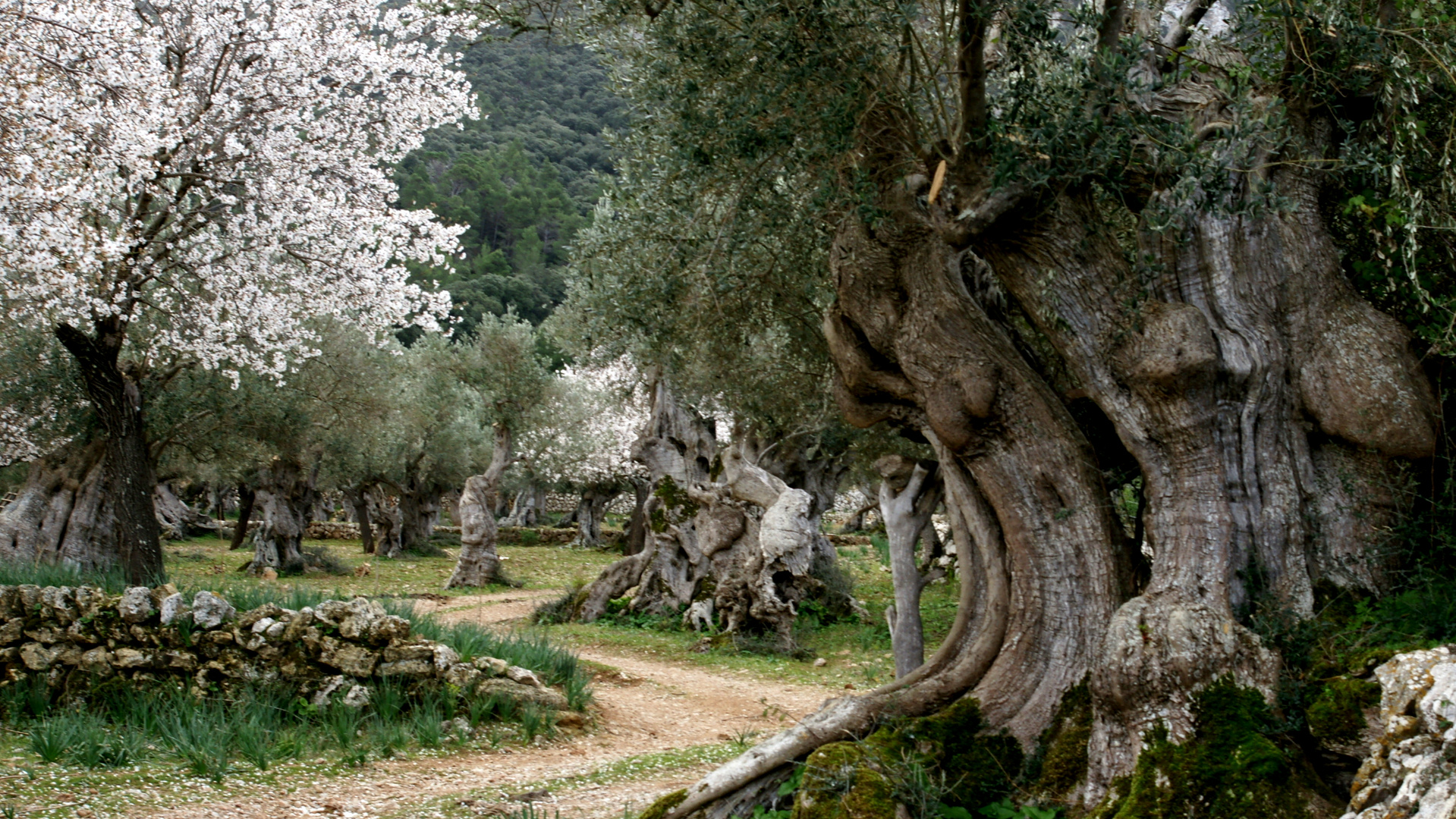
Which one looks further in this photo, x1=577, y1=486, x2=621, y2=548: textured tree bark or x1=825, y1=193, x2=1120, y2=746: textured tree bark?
x1=577, y1=486, x2=621, y2=548: textured tree bark

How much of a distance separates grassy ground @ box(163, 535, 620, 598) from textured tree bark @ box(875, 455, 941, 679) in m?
11.6

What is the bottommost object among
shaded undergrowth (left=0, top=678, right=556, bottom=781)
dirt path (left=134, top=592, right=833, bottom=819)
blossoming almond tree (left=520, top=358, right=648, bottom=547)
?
dirt path (left=134, top=592, right=833, bottom=819)

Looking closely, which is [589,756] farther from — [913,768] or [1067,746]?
[1067,746]

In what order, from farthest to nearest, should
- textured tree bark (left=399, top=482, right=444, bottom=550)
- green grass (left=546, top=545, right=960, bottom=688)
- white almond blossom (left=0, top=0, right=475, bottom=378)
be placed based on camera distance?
1. textured tree bark (left=399, top=482, right=444, bottom=550)
2. green grass (left=546, top=545, right=960, bottom=688)
3. white almond blossom (left=0, top=0, right=475, bottom=378)

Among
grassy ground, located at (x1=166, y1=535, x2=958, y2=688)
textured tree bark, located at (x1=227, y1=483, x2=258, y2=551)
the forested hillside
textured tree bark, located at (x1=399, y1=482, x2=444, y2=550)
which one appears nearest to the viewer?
grassy ground, located at (x1=166, y1=535, x2=958, y2=688)

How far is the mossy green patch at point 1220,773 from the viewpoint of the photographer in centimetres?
415

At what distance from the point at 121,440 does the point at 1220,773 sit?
13486mm

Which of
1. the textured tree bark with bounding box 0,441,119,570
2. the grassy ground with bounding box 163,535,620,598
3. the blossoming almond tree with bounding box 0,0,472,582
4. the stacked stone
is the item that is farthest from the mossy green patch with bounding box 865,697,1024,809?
the textured tree bark with bounding box 0,441,119,570

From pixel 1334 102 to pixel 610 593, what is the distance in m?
14.2

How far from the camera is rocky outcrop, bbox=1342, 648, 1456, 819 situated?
10.7ft

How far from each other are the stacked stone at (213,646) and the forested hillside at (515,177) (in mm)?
36817

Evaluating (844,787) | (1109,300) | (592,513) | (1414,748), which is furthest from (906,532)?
(592,513)

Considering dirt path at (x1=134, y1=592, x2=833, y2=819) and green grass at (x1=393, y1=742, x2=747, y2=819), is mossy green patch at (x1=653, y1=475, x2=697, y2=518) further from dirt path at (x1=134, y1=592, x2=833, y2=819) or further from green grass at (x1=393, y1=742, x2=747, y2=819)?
green grass at (x1=393, y1=742, x2=747, y2=819)

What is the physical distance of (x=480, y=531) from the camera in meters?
22.9
